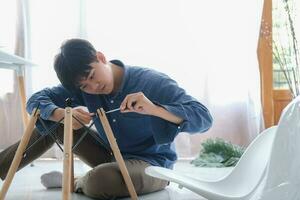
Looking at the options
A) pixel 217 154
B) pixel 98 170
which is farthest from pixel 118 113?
pixel 217 154

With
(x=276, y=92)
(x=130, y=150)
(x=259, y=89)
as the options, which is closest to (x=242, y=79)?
(x=259, y=89)

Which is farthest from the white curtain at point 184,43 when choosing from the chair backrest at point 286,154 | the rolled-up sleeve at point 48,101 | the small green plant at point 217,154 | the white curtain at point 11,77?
the chair backrest at point 286,154

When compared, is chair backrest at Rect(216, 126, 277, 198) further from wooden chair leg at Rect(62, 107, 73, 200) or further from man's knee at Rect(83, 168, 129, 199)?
wooden chair leg at Rect(62, 107, 73, 200)

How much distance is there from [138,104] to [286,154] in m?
0.37

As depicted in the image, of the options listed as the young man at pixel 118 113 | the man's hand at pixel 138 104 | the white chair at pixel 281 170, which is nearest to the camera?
the white chair at pixel 281 170

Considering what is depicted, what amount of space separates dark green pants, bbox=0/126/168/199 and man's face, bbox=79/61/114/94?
0.24 m

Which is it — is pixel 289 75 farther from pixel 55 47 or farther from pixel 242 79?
pixel 55 47

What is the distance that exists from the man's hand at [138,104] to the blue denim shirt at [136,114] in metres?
0.11

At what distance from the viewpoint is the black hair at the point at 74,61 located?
1280 mm

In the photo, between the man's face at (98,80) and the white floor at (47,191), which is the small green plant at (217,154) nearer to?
the white floor at (47,191)

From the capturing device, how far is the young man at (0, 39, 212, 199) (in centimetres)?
126

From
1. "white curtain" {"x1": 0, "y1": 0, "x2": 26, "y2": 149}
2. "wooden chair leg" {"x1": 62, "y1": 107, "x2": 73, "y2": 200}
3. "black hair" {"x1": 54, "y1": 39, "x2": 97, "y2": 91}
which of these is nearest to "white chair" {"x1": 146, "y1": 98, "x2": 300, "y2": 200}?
"wooden chair leg" {"x1": 62, "y1": 107, "x2": 73, "y2": 200}

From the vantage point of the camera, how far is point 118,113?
1534mm

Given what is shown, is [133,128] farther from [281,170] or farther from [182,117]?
[281,170]
